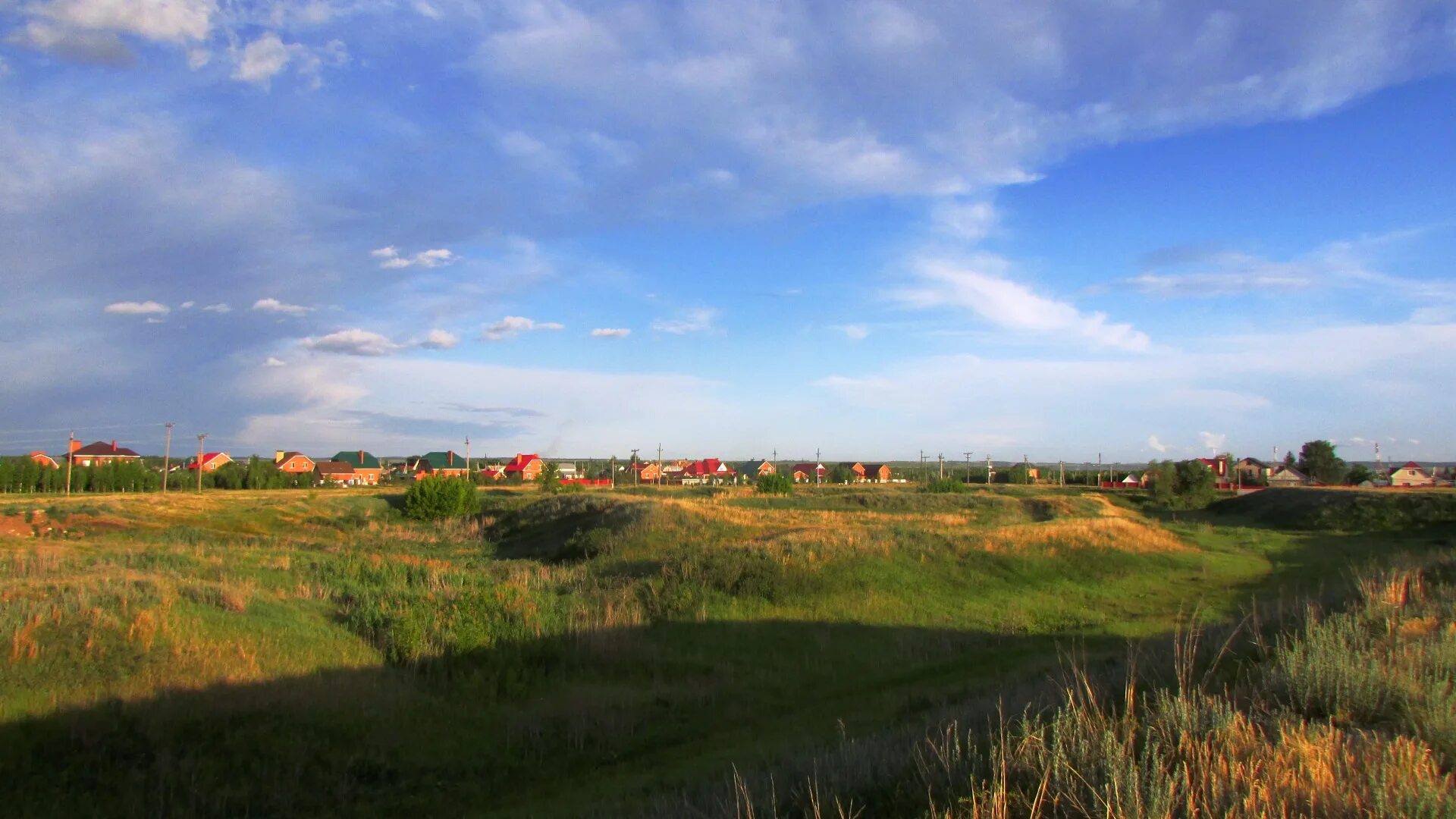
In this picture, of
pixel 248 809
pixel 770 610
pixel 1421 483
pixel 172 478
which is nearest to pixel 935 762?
pixel 248 809

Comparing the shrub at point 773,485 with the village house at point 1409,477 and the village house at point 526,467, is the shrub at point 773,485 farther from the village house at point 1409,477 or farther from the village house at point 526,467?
the village house at point 1409,477

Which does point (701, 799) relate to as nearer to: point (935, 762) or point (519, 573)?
point (935, 762)

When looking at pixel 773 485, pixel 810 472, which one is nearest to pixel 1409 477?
pixel 810 472

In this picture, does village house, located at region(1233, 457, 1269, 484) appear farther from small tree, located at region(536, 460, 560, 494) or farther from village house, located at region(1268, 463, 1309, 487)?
small tree, located at region(536, 460, 560, 494)

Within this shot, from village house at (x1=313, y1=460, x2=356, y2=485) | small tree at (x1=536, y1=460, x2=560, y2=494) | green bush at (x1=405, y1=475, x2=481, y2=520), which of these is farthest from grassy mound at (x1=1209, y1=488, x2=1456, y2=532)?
village house at (x1=313, y1=460, x2=356, y2=485)

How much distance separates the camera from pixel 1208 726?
16.5 ft

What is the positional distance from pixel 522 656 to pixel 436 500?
44.7 meters

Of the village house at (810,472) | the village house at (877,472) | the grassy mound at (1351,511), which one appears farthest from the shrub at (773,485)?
the village house at (877,472)

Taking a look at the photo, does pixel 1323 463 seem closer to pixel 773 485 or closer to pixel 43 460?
pixel 773 485

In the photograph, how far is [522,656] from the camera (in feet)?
42.1

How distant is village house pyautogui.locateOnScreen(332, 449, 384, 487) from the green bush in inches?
3047

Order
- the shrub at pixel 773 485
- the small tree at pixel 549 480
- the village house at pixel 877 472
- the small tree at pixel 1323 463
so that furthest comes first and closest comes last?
the village house at pixel 877 472 → the small tree at pixel 1323 463 → the small tree at pixel 549 480 → the shrub at pixel 773 485

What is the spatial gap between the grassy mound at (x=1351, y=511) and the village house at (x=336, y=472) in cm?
11275

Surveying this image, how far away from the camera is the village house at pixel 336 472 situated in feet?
400
